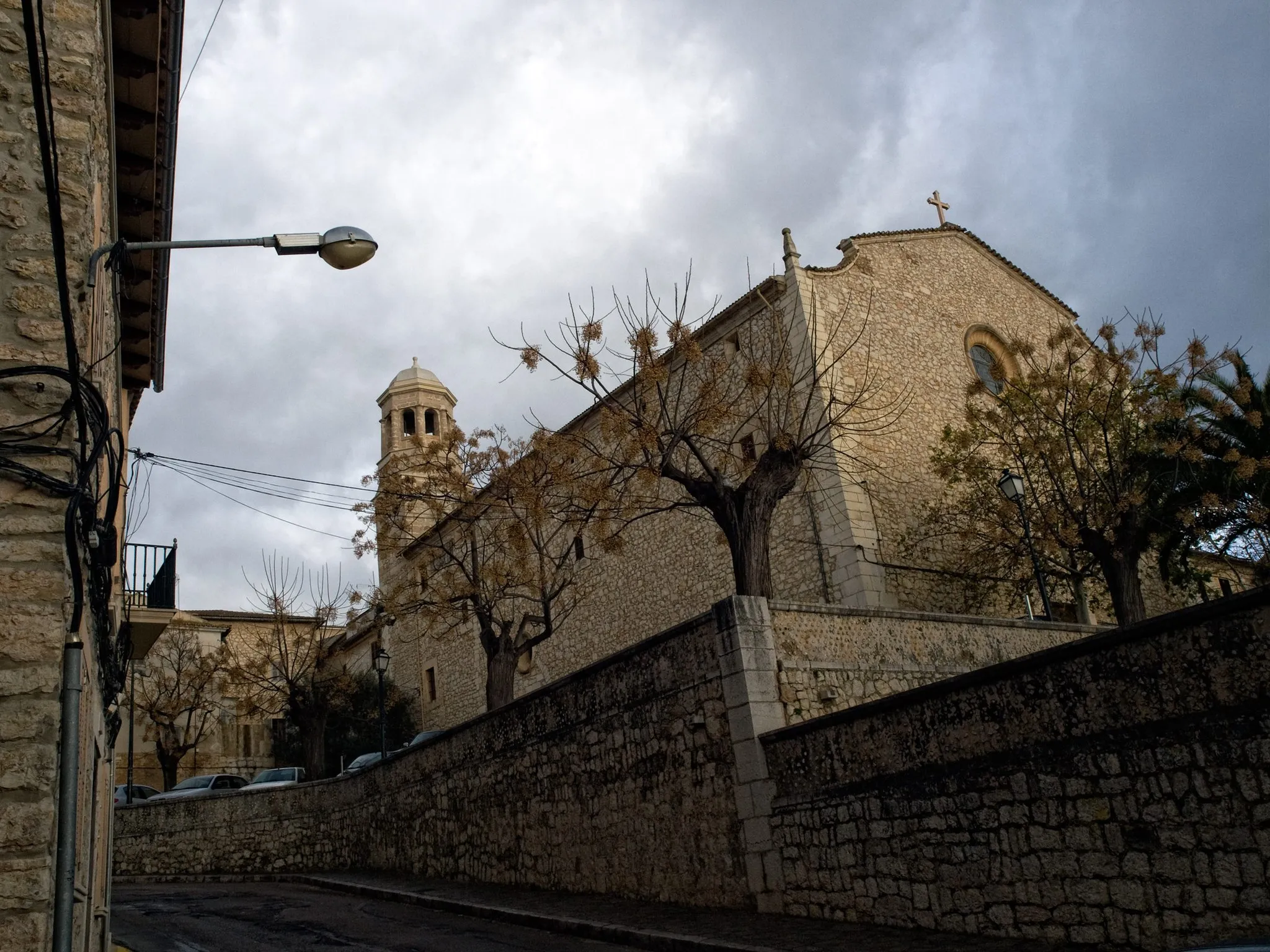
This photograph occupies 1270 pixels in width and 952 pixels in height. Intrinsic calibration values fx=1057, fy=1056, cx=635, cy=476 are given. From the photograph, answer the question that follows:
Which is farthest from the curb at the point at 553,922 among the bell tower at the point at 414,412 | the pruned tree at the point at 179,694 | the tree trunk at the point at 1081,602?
the bell tower at the point at 414,412

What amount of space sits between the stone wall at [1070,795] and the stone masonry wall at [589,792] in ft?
5.13

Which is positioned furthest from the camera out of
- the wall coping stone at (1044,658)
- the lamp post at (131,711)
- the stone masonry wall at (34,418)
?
the lamp post at (131,711)

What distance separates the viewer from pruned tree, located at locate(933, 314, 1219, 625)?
53.9 ft

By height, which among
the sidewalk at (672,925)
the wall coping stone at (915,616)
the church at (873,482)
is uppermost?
the church at (873,482)

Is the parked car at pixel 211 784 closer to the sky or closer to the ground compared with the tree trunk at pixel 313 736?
closer to the ground

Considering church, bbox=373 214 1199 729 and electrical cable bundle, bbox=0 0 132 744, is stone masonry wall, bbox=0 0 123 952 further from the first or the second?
church, bbox=373 214 1199 729

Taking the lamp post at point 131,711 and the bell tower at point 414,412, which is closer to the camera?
the lamp post at point 131,711

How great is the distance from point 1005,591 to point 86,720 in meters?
18.4

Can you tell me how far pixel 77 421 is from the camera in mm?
5312

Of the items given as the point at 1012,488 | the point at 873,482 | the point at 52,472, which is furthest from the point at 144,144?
the point at 873,482

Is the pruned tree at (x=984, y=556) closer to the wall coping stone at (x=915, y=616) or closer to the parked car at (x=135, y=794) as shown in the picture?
the wall coping stone at (x=915, y=616)

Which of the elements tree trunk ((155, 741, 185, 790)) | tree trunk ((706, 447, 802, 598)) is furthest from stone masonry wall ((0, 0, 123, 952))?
tree trunk ((155, 741, 185, 790))

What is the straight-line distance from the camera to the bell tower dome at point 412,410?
41.1 m

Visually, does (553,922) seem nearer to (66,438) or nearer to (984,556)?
(66,438)
